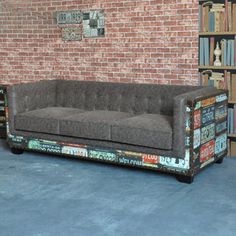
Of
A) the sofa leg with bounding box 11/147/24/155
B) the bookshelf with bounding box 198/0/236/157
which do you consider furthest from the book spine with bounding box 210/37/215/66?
the sofa leg with bounding box 11/147/24/155

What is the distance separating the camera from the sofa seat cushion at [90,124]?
4.49m

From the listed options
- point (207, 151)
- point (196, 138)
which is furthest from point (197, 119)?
point (207, 151)

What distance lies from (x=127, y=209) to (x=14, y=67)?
356cm

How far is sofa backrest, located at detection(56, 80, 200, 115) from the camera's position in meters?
4.89

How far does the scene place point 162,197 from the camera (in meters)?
3.72

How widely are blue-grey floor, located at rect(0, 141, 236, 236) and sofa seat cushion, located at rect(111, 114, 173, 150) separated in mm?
333

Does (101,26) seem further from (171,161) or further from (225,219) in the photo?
(225,219)

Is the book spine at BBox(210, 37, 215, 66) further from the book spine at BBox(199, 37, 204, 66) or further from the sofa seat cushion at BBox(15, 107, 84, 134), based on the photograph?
the sofa seat cushion at BBox(15, 107, 84, 134)

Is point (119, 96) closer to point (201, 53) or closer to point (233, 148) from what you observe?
point (201, 53)

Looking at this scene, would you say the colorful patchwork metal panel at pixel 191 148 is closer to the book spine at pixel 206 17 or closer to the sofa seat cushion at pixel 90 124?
the sofa seat cushion at pixel 90 124

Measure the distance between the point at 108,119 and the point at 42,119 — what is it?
2.53 ft

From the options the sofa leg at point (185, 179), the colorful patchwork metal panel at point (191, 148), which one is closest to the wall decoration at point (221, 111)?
the colorful patchwork metal panel at point (191, 148)

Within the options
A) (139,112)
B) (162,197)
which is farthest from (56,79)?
(162,197)

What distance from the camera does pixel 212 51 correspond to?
16.0 feet
